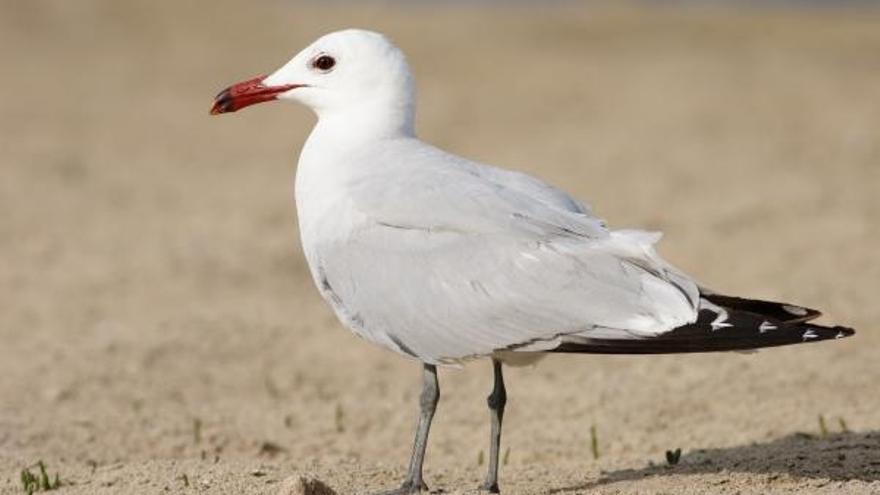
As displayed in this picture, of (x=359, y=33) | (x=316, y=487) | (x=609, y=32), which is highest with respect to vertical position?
(x=609, y=32)

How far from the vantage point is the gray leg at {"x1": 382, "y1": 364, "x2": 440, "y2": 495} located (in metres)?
4.77

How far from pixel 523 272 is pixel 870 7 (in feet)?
55.4

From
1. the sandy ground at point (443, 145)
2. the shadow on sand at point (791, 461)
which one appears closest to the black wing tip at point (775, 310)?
the sandy ground at point (443, 145)

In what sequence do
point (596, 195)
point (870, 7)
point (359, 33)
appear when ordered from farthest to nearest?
point (870, 7), point (596, 195), point (359, 33)

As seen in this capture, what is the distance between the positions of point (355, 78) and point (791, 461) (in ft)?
5.82

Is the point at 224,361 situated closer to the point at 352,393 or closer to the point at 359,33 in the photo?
the point at 352,393

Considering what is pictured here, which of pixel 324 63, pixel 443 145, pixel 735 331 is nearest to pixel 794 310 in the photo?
pixel 735 331

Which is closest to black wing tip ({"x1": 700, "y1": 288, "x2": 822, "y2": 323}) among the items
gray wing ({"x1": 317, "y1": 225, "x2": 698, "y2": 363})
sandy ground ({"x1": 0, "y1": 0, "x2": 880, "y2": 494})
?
gray wing ({"x1": 317, "y1": 225, "x2": 698, "y2": 363})

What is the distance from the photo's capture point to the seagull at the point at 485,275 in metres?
4.30

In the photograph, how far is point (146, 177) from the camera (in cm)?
1169

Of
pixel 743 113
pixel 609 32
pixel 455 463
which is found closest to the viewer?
pixel 455 463

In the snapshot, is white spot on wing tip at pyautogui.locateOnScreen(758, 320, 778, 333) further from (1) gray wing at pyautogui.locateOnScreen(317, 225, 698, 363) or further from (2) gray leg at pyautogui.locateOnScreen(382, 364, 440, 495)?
(2) gray leg at pyautogui.locateOnScreen(382, 364, 440, 495)

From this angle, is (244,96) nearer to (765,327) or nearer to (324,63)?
(324,63)

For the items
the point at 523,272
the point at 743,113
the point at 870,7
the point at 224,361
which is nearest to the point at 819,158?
the point at 743,113
